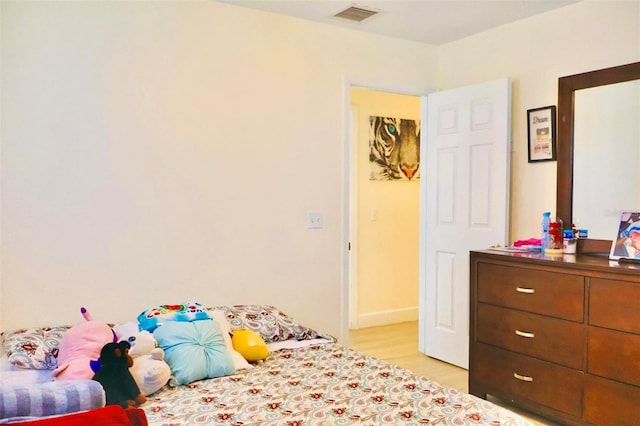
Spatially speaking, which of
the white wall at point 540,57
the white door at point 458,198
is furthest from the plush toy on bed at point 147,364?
the white wall at point 540,57

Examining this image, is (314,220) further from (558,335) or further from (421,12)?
(558,335)

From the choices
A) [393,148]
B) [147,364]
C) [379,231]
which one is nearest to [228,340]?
[147,364]

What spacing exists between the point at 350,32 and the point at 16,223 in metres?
2.30

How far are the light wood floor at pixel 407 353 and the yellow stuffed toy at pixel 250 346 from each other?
1476 millimetres

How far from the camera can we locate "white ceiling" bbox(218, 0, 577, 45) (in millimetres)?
3096

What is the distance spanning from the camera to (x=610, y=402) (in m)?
2.46

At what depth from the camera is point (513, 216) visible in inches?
137

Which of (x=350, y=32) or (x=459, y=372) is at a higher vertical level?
(x=350, y=32)

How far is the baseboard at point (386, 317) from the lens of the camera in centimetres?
488

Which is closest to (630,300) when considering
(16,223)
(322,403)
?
(322,403)

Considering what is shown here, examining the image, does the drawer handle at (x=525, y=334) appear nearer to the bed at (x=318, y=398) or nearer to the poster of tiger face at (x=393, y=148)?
the bed at (x=318, y=398)

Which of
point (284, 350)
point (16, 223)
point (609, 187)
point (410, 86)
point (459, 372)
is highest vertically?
point (410, 86)

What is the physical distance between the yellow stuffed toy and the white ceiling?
74.4 inches

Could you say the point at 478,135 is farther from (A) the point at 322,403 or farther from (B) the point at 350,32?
(A) the point at 322,403
